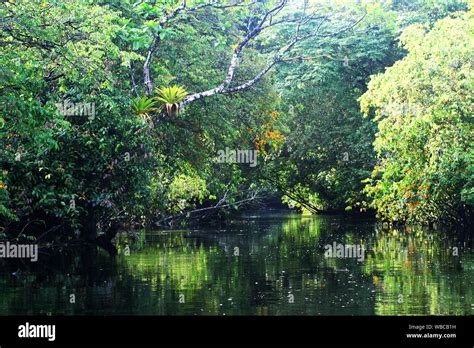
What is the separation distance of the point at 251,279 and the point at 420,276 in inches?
140

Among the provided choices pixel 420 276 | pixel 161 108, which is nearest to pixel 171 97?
pixel 161 108

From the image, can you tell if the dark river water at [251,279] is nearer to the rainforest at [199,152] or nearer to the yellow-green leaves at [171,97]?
the rainforest at [199,152]

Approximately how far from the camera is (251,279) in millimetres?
18750

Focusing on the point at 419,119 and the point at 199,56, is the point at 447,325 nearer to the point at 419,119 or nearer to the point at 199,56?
the point at 419,119

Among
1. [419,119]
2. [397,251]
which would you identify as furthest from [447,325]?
[419,119]

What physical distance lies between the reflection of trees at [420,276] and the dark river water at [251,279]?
0.02m

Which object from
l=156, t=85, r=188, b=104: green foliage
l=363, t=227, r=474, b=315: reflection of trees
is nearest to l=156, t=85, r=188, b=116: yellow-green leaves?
l=156, t=85, r=188, b=104: green foliage

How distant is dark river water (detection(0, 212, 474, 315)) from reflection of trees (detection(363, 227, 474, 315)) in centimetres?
2

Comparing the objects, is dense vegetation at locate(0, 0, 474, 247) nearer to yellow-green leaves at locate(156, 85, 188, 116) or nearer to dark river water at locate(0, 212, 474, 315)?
yellow-green leaves at locate(156, 85, 188, 116)

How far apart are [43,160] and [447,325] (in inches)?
563

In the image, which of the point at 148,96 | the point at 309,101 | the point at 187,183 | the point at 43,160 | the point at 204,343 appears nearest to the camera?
the point at 204,343

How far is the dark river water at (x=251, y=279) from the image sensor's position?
47.5 feet

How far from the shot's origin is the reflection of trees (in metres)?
14.2

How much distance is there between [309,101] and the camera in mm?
44875
